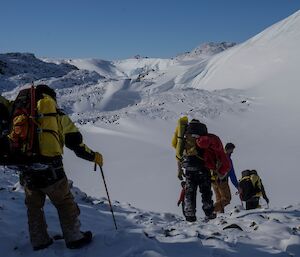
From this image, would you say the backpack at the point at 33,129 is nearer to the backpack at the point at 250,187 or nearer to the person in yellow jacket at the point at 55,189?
the person in yellow jacket at the point at 55,189

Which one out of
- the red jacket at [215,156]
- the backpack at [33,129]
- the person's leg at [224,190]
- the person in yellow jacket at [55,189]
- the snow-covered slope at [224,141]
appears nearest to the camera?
the backpack at [33,129]

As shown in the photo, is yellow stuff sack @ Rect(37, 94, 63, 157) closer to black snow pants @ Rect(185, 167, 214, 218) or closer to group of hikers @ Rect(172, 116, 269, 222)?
group of hikers @ Rect(172, 116, 269, 222)

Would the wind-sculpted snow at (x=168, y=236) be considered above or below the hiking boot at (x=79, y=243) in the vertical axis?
below

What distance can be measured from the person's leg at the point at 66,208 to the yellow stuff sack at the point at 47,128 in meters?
0.43

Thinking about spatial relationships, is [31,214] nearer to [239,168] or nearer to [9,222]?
[9,222]

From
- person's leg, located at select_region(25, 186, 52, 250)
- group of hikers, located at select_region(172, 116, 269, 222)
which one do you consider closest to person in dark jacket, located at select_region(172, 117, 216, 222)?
group of hikers, located at select_region(172, 116, 269, 222)

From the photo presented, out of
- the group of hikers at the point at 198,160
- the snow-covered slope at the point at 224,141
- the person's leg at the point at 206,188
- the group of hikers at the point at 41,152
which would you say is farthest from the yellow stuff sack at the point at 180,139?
the group of hikers at the point at 41,152

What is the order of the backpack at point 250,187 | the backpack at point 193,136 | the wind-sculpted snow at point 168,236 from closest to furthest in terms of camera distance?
1. the wind-sculpted snow at point 168,236
2. the backpack at point 193,136
3. the backpack at point 250,187

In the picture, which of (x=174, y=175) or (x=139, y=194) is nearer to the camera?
(x=139, y=194)

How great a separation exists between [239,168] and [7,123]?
13.7 m

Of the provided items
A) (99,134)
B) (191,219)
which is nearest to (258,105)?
(99,134)

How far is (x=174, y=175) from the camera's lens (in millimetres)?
17453

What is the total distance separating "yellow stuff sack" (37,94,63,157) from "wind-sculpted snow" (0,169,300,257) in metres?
1.29

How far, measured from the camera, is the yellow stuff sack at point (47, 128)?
5.05m
